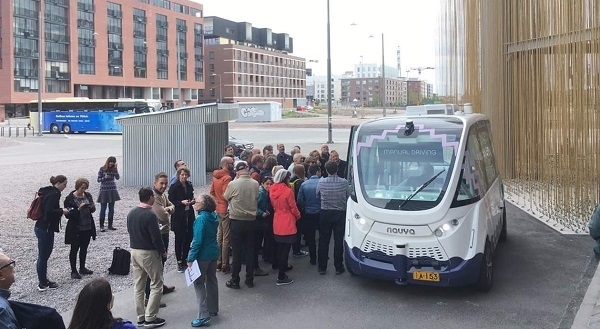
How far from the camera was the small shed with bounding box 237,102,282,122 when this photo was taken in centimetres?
7438

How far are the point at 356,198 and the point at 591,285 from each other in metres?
3.46

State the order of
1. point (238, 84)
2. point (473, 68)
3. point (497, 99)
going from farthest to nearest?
point (238, 84)
point (473, 68)
point (497, 99)

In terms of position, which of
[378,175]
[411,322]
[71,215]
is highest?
[378,175]

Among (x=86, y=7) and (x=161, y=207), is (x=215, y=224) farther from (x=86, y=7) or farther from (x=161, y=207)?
(x=86, y=7)

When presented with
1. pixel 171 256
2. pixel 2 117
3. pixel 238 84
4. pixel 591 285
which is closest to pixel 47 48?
pixel 2 117

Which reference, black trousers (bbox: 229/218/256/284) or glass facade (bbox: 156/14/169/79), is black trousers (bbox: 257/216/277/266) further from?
glass facade (bbox: 156/14/169/79)

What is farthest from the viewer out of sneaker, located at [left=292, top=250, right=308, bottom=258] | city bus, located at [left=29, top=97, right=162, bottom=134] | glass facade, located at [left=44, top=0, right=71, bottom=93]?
glass facade, located at [left=44, top=0, right=71, bottom=93]

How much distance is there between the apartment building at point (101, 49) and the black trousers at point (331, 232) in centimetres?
6114

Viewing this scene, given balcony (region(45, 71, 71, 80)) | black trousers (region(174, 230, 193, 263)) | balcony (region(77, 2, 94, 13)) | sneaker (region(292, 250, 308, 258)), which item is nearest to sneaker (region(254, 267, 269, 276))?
black trousers (region(174, 230, 193, 263))

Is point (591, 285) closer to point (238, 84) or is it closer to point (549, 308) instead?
point (549, 308)

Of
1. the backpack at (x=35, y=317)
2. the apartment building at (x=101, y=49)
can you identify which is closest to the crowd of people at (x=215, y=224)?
the backpack at (x=35, y=317)

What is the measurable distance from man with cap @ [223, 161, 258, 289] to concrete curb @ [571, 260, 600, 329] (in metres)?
4.28

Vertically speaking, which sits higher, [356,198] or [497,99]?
[497,99]

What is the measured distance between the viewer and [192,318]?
7324 mm
